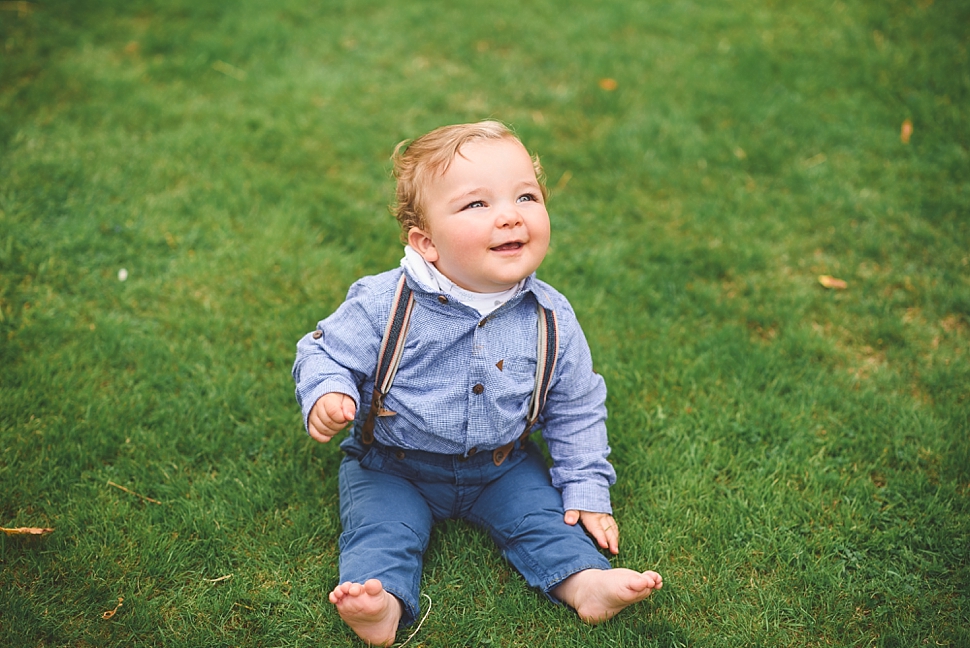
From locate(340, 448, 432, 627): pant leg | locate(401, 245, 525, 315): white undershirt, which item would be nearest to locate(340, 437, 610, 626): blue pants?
locate(340, 448, 432, 627): pant leg

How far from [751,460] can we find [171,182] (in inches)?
118

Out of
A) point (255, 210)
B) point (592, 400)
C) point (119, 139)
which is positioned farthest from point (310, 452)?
point (119, 139)

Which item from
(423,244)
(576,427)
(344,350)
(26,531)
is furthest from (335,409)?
(26,531)

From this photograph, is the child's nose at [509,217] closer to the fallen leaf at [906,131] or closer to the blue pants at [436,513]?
the blue pants at [436,513]

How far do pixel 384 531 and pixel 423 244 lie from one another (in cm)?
85

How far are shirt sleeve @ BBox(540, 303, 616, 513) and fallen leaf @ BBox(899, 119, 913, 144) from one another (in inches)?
110

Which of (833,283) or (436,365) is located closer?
(436,365)

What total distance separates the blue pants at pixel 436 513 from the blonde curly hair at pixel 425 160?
0.73 m

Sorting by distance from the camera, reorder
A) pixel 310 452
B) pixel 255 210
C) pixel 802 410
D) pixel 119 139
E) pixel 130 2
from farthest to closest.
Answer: pixel 130 2 < pixel 119 139 < pixel 255 210 < pixel 802 410 < pixel 310 452

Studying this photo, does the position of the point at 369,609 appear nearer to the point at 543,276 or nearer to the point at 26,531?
the point at 26,531

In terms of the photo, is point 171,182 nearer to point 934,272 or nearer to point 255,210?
point 255,210

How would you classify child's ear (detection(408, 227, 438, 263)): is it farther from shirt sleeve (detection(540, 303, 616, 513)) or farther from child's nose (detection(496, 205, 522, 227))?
shirt sleeve (detection(540, 303, 616, 513))

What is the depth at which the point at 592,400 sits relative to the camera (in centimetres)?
246

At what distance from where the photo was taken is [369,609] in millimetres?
1974
